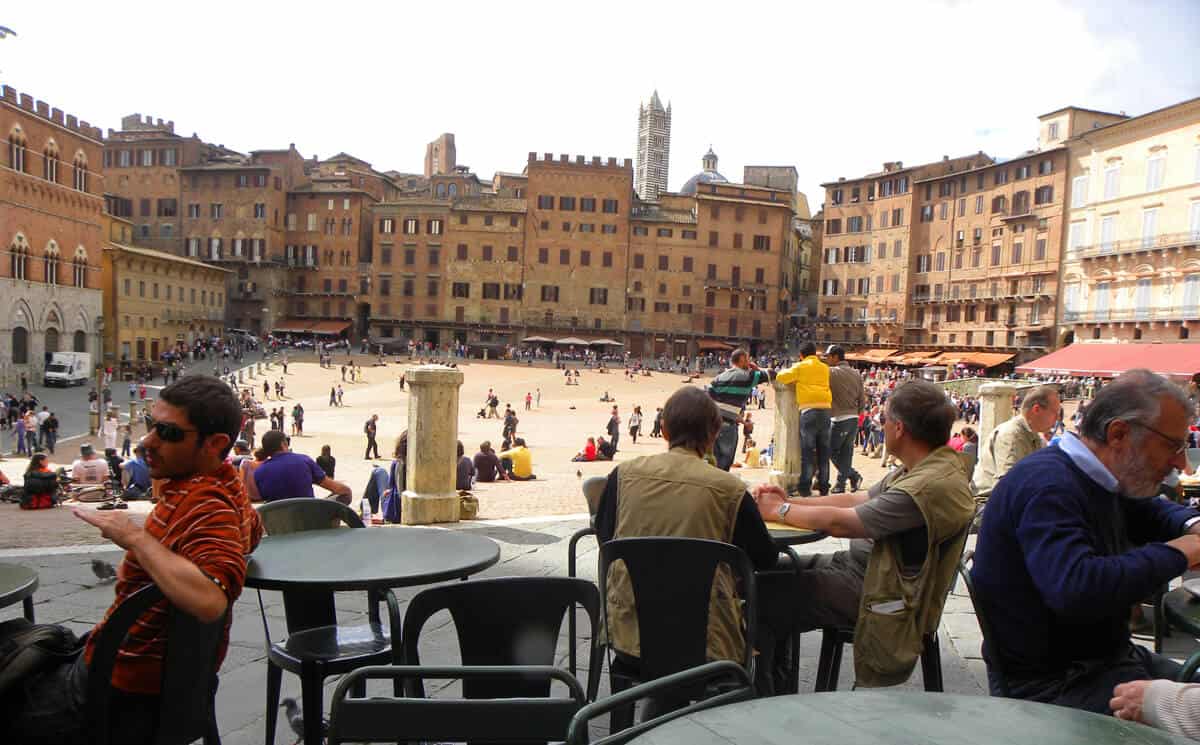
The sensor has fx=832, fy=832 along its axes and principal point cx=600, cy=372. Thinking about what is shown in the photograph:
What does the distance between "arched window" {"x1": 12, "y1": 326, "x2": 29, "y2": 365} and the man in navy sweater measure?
133ft

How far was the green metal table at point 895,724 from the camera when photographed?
1.46 metres

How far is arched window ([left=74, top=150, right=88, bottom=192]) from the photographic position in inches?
1491

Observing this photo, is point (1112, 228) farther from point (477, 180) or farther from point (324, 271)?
point (324, 271)

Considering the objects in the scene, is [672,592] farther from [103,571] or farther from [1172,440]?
[103,571]

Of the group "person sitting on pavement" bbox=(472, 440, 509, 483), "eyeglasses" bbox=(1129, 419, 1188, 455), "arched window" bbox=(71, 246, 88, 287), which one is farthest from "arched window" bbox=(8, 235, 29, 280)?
"eyeglasses" bbox=(1129, 419, 1188, 455)

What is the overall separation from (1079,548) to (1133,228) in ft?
145

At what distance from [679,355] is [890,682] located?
56.0 metres

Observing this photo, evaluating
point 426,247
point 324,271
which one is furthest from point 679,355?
point 324,271

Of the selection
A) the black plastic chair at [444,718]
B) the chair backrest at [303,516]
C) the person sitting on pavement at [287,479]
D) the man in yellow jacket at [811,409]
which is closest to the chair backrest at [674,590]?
the black plastic chair at [444,718]

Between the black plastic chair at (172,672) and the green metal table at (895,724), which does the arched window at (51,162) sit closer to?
the black plastic chair at (172,672)

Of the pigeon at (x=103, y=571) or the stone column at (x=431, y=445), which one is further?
the stone column at (x=431, y=445)

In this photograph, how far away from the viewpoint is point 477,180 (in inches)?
2489

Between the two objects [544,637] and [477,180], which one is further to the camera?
[477,180]

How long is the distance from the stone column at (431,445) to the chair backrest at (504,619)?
4190 millimetres
